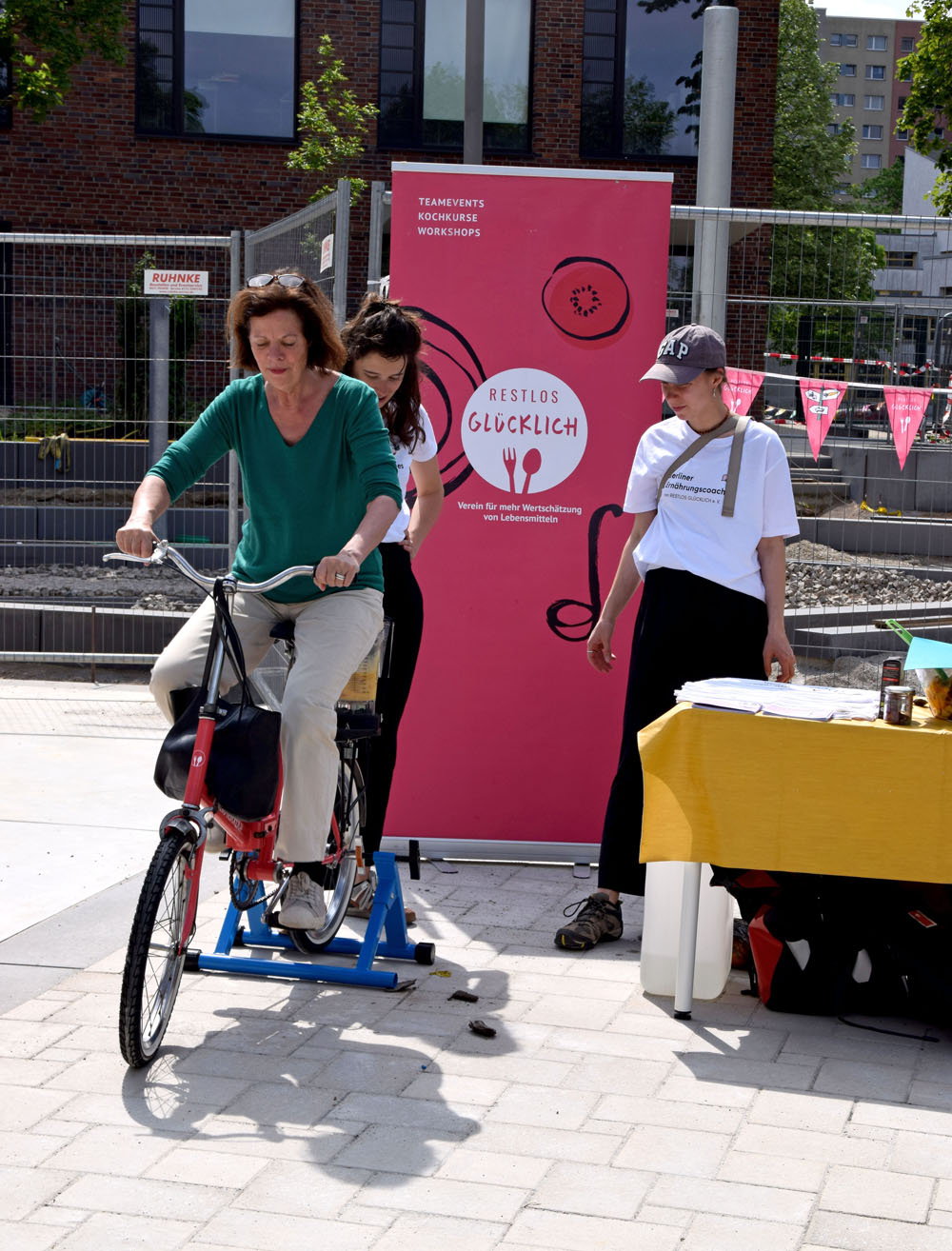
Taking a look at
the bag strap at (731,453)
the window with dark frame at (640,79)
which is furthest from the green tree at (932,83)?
the bag strap at (731,453)

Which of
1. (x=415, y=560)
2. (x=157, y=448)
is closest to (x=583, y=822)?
(x=415, y=560)

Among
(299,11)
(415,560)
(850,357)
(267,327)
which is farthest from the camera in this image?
(299,11)

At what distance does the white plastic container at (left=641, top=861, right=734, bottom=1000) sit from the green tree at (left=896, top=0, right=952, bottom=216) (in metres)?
22.6

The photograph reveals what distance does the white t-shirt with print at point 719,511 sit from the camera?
4.98 meters

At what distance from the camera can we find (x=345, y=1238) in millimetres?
3088

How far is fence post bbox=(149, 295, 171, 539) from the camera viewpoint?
9836mm

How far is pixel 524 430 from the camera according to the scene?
5.87 meters

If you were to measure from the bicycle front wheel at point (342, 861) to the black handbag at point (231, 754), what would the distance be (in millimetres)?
603

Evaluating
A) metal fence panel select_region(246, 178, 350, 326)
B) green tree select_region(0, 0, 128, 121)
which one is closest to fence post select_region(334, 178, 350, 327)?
metal fence panel select_region(246, 178, 350, 326)

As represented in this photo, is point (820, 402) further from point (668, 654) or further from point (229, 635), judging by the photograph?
point (229, 635)

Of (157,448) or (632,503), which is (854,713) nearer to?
(632,503)

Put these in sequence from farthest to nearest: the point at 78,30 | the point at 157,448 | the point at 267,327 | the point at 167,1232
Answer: the point at 78,30, the point at 157,448, the point at 267,327, the point at 167,1232

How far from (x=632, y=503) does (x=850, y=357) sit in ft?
11.1

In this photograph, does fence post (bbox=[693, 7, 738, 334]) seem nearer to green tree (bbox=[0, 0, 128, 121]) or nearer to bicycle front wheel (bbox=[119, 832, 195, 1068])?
bicycle front wheel (bbox=[119, 832, 195, 1068])
